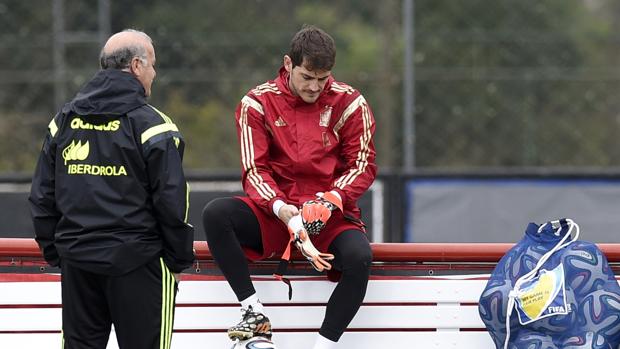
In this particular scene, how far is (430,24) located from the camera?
35.2 feet

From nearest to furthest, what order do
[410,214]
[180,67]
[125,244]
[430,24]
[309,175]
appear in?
[125,244]
[309,175]
[410,214]
[180,67]
[430,24]

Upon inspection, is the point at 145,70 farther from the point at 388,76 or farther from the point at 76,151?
the point at 388,76

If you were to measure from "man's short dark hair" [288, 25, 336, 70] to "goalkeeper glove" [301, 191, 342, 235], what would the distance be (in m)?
0.56

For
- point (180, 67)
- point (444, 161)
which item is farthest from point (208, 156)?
point (444, 161)

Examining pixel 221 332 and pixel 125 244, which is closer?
pixel 125 244

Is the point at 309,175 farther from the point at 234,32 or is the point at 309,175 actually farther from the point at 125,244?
the point at 234,32

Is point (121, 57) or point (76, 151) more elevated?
point (121, 57)

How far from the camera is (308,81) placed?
495 centimetres

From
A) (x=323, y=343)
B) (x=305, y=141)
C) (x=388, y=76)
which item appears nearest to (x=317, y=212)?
(x=305, y=141)

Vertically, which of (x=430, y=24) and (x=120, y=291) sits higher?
(x=430, y=24)

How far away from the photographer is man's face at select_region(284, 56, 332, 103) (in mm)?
4934

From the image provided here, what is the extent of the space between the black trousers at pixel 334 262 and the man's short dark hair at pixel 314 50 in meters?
0.68

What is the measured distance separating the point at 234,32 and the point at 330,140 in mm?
5558

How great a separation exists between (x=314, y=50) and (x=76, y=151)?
111cm
